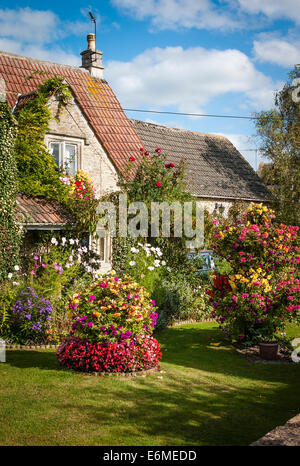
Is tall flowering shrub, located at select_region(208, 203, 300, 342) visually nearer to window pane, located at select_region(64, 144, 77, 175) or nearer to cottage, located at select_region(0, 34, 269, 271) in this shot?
cottage, located at select_region(0, 34, 269, 271)

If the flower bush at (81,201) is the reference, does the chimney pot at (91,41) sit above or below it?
above

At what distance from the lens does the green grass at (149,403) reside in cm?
600

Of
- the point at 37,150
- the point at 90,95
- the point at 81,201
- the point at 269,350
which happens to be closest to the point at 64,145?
the point at 37,150

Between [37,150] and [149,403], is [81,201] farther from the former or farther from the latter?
[149,403]

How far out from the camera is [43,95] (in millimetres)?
15188

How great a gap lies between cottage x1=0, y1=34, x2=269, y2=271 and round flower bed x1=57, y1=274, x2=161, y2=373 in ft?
16.5

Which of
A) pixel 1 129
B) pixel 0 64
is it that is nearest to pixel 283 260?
pixel 1 129

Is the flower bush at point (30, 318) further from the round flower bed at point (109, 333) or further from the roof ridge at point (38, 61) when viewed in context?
the roof ridge at point (38, 61)

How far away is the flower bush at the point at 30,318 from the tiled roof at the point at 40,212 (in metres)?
2.79

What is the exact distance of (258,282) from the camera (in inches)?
419

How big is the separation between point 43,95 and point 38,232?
4.75m

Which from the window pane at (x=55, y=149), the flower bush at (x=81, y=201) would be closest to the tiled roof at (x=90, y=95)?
the window pane at (x=55, y=149)

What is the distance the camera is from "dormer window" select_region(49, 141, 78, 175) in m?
15.7
